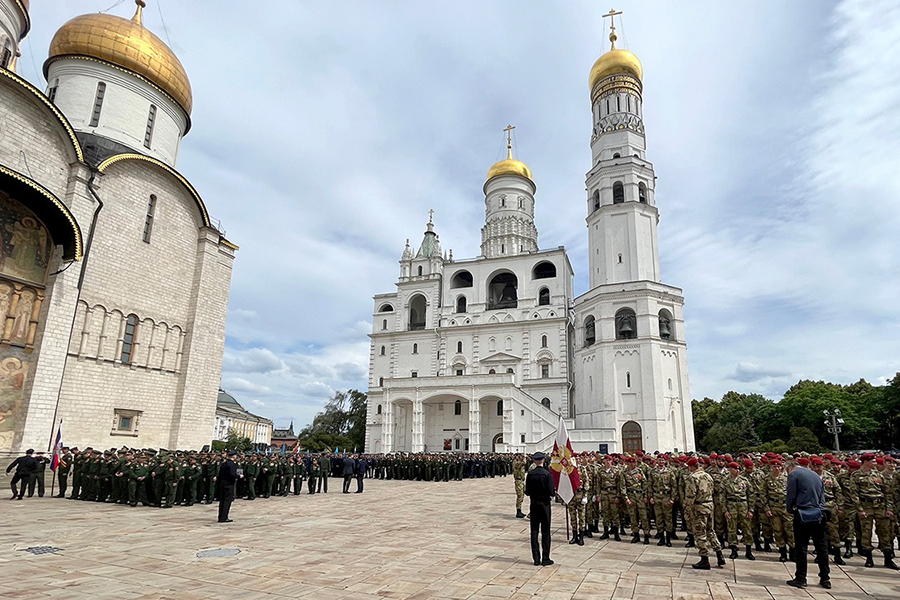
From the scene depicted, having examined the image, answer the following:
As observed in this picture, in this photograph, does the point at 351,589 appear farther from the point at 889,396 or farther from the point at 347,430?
the point at 347,430

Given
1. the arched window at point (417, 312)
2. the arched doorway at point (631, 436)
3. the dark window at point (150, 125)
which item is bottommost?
the arched doorway at point (631, 436)

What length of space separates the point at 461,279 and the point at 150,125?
1074 inches

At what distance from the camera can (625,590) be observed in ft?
19.1

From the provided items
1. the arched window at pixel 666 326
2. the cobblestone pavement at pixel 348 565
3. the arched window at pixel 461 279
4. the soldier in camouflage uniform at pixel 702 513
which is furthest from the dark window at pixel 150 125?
the arched window at pixel 666 326

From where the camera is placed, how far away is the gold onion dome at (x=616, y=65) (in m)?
39.1

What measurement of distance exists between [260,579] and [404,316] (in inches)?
1535

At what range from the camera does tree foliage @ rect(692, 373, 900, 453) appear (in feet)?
123

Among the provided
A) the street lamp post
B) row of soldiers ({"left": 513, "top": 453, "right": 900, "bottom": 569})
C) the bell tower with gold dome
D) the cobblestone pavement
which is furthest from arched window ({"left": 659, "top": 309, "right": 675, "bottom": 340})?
the bell tower with gold dome

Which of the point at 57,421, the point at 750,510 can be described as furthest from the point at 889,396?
the point at 57,421

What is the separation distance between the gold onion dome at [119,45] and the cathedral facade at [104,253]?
53 millimetres

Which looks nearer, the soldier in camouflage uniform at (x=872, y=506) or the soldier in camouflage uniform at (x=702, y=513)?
the soldier in camouflage uniform at (x=702, y=513)

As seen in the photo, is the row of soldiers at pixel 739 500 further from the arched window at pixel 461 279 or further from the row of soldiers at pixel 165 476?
the arched window at pixel 461 279

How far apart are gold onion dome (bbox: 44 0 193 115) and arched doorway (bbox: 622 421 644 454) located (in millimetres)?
29703

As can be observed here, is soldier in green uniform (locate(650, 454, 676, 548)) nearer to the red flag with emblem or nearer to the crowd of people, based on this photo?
the crowd of people
